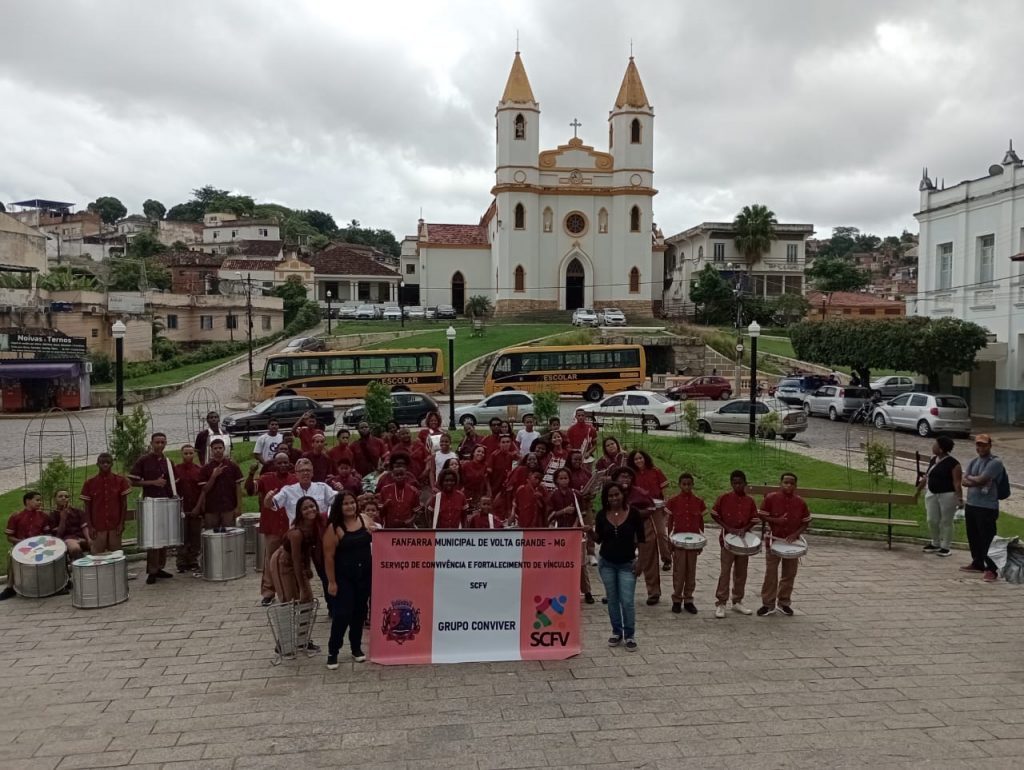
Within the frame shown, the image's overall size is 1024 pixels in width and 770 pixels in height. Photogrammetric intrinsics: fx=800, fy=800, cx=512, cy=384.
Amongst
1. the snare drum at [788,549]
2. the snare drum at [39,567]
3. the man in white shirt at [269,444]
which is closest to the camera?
the snare drum at [788,549]

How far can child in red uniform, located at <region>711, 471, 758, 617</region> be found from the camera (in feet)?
27.5

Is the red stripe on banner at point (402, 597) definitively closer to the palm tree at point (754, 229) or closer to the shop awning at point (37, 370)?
the shop awning at point (37, 370)

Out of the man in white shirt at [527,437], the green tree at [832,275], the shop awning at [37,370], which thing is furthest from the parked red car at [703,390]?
the green tree at [832,275]

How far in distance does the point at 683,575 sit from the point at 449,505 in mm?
2606

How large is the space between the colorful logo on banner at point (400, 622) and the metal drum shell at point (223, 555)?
3427 millimetres

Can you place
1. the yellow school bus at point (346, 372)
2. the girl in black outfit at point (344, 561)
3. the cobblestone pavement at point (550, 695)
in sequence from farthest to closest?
the yellow school bus at point (346, 372)
the girl in black outfit at point (344, 561)
the cobblestone pavement at point (550, 695)

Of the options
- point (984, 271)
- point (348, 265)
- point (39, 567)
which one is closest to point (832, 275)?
point (348, 265)

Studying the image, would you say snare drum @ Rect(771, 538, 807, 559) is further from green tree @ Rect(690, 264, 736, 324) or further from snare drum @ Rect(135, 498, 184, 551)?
green tree @ Rect(690, 264, 736, 324)

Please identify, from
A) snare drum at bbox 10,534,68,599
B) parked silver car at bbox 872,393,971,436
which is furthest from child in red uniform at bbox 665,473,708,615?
parked silver car at bbox 872,393,971,436

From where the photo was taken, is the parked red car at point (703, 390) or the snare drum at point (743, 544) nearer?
the snare drum at point (743, 544)

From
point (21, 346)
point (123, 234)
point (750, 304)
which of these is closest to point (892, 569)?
point (21, 346)

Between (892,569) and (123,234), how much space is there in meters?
113

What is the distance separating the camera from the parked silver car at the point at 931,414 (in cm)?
2394

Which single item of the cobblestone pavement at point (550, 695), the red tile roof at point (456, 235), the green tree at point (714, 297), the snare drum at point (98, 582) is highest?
the red tile roof at point (456, 235)
